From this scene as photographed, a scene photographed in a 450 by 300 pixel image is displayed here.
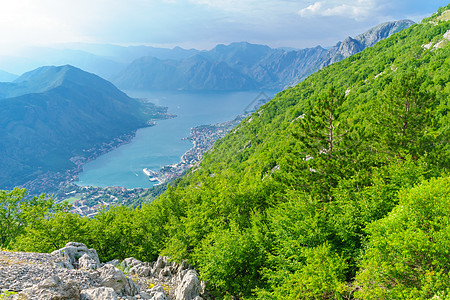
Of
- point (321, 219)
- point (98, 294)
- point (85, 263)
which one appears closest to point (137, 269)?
point (85, 263)

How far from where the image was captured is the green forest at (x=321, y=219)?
1281 cm

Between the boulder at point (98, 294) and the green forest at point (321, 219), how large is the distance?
8237mm

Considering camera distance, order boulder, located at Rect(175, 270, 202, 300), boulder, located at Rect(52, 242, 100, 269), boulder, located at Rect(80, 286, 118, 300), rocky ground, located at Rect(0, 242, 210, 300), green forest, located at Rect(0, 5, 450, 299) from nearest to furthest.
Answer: rocky ground, located at Rect(0, 242, 210, 300) → boulder, located at Rect(80, 286, 118, 300) → green forest, located at Rect(0, 5, 450, 299) → boulder, located at Rect(175, 270, 202, 300) → boulder, located at Rect(52, 242, 100, 269)

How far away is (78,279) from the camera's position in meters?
13.0

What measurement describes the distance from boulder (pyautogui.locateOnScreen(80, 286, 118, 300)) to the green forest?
824 cm

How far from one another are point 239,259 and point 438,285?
12170 millimetres

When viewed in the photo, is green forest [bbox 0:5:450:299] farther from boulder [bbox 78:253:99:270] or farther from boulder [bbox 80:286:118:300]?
boulder [bbox 80:286:118:300]

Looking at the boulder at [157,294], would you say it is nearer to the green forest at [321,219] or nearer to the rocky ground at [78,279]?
the rocky ground at [78,279]

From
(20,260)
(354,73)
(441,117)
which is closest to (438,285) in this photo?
(20,260)

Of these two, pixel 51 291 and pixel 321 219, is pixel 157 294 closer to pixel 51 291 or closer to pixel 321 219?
pixel 51 291

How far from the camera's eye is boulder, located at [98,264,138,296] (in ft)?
45.7

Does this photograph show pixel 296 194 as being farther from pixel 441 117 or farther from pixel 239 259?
pixel 441 117

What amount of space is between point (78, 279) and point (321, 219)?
53.0ft

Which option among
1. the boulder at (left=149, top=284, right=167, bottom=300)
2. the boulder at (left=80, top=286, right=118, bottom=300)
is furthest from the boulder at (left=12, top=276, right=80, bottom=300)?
the boulder at (left=149, top=284, right=167, bottom=300)
